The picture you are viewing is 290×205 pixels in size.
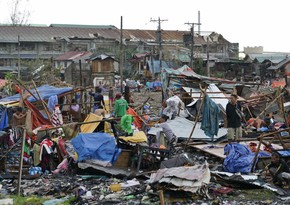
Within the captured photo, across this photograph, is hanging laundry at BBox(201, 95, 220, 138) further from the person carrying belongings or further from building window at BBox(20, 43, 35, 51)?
building window at BBox(20, 43, 35, 51)

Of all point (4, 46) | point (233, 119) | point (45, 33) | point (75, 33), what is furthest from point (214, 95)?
point (75, 33)

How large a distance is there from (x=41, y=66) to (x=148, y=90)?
1019 cm

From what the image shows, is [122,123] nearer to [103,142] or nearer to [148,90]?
[103,142]

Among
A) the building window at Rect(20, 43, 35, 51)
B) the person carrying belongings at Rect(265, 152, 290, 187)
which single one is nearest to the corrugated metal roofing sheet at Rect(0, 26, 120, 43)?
the building window at Rect(20, 43, 35, 51)

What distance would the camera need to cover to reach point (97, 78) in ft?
121

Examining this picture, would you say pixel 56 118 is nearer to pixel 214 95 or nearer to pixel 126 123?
pixel 126 123

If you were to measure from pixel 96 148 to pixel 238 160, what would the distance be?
276cm

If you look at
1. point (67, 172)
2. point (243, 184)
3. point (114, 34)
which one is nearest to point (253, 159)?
point (243, 184)

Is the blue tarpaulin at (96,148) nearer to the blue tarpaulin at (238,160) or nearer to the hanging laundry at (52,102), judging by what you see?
the blue tarpaulin at (238,160)

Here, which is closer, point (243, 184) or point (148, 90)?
point (243, 184)

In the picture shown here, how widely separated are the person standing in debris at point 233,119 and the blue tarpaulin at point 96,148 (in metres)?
2.80

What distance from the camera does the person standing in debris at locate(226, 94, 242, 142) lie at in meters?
10.9

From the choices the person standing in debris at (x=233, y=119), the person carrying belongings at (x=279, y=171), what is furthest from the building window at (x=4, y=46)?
the person carrying belongings at (x=279, y=171)

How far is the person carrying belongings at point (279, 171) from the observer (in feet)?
26.4
